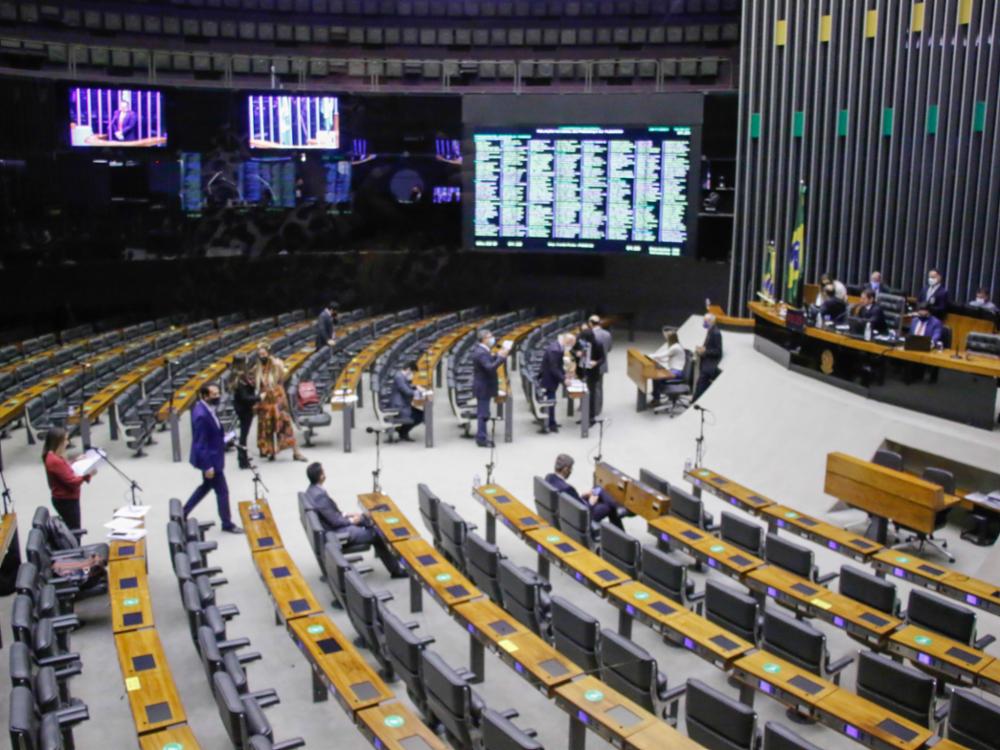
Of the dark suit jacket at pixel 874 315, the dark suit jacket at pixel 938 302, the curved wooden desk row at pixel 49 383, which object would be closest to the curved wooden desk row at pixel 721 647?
the dark suit jacket at pixel 874 315

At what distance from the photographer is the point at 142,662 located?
218 inches

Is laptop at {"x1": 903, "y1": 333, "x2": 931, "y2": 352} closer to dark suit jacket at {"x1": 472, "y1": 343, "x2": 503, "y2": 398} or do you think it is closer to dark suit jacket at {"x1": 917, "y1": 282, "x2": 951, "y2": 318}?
dark suit jacket at {"x1": 917, "y1": 282, "x2": 951, "y2": 318}

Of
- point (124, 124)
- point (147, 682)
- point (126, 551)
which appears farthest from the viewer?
point (124, 124)

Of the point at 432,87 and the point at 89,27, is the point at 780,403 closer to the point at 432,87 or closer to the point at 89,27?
the point at 432,87

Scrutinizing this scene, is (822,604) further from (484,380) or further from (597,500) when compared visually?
(484,380)

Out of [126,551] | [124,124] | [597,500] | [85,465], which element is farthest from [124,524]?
[124,124]

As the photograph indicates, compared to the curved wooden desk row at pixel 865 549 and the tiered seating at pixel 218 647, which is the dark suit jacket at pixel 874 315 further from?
the tiered seating at pixel 218 647

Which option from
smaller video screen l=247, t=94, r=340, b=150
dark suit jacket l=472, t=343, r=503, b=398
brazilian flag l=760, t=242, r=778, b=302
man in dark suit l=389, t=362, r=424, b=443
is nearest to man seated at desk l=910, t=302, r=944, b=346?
brazilian flag l=760, t=242, r=778, b=302

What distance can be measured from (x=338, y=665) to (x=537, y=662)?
1.07 meters

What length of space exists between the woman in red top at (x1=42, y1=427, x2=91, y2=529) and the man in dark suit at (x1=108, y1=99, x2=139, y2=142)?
10.1m

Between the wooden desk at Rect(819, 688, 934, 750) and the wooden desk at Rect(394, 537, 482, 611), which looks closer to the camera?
the wooden desk at Rect(819, 688, 934, 750)

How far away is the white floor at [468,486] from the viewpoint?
20.2ft

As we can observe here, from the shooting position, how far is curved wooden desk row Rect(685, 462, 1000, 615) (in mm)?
6828

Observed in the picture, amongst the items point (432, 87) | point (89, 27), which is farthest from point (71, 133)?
point (432, 87)
